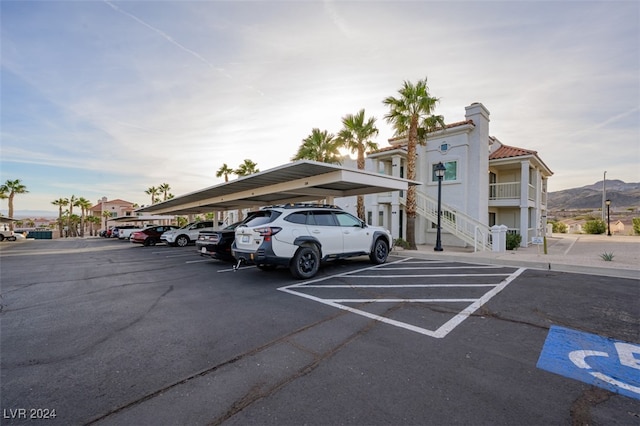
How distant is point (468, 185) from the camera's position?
15.9 m

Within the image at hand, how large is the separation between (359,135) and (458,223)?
7363mm

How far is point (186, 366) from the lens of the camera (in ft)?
10.1

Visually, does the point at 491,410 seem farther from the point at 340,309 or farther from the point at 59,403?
the point at 59,403

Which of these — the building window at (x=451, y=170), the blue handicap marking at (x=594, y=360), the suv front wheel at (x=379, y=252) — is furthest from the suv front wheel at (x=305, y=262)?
the building window at (x=451, y=170)

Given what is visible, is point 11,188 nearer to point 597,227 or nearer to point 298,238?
point 298,238

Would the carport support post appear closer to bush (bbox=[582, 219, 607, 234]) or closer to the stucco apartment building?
the stucco apartment building

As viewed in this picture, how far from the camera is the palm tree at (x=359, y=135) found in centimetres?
1662

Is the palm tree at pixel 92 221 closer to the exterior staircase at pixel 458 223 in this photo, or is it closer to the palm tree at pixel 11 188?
the palm tree at pixel 11 188

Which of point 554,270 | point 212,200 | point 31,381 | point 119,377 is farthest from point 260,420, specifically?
point 212,200

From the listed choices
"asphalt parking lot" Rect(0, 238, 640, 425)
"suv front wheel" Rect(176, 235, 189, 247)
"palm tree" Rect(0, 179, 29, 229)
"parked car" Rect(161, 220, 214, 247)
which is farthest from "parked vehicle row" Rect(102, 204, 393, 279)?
"palm tree" Rect(0, 179, 29, 229)

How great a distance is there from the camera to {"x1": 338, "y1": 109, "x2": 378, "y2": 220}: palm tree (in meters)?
16.6

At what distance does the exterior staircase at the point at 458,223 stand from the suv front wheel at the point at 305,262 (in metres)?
9.02

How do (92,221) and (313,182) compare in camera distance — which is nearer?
(313,182)

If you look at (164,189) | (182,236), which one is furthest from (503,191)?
(164,189)
